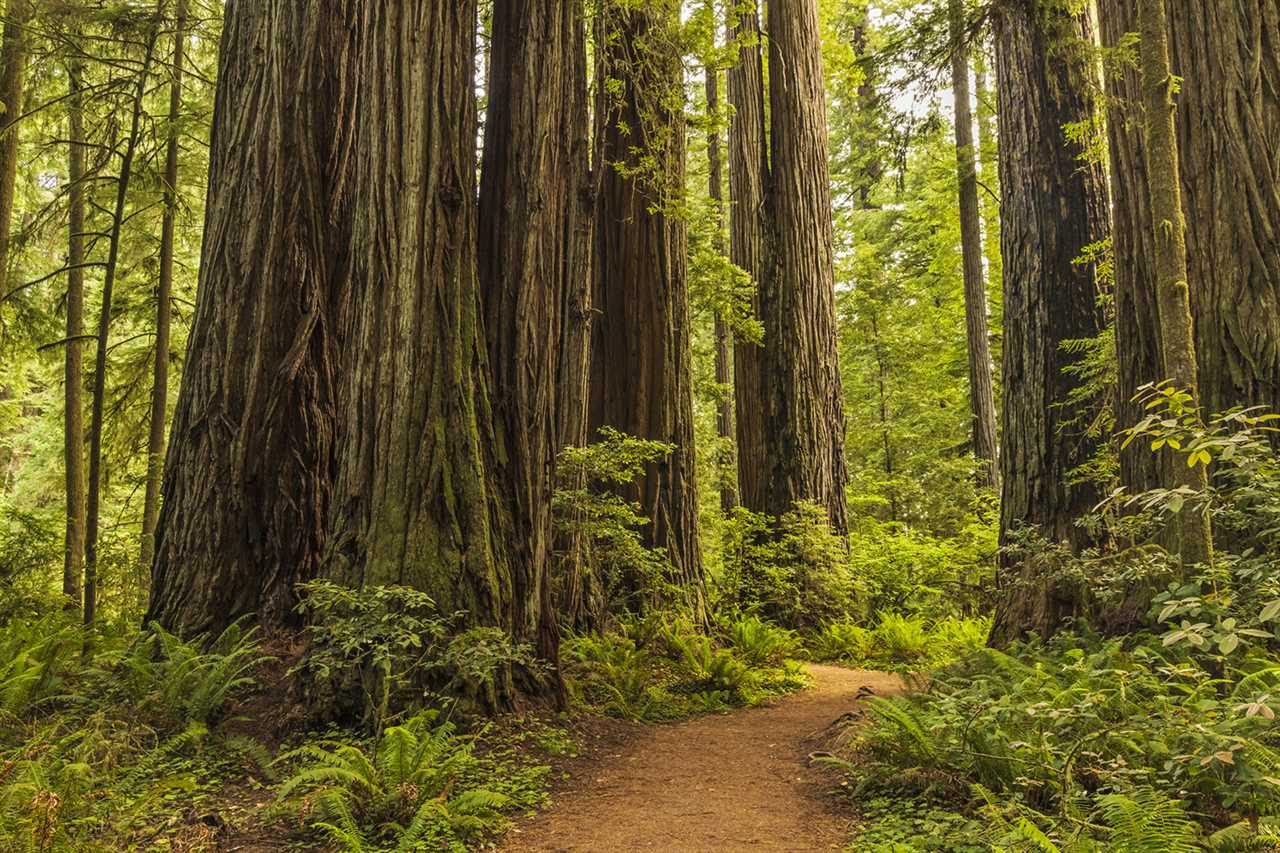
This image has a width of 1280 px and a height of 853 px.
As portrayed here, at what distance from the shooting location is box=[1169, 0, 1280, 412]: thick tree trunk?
4809 mm

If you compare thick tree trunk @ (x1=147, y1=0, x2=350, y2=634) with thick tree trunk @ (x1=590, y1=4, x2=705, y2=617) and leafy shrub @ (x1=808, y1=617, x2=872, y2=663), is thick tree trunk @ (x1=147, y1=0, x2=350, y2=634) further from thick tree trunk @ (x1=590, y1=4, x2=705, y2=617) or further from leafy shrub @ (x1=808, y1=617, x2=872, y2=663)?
leafy shrub @ (x1=808, y1=617, x2=872, y2=663)

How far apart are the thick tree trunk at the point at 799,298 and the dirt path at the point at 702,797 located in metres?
4.31

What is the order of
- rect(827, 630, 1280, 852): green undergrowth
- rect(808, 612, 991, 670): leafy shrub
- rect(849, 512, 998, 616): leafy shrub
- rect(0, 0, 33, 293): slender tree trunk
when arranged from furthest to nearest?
rect(849, 512, 998, 616): leafy shrub, rect(808, 612, 991, 670): leafy shrub, rect(0, 0, 33, 293): slender tree trunk, rect(827, 630, 1280, 852): green undergrowth

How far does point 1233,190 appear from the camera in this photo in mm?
4949

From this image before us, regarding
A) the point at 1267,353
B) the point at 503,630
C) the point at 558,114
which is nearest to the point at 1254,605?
the point at 1267,353

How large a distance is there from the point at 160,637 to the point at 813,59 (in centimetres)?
1029

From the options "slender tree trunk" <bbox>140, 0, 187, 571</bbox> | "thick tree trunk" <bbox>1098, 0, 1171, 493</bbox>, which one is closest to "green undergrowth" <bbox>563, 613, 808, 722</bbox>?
"thick tree trunk" <bbox>1098, 0, 1171, 493</bbox>

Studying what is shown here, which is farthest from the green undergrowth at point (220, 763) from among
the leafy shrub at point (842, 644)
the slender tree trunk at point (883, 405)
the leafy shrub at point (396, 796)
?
the slender tree trunk at point (883, 405)

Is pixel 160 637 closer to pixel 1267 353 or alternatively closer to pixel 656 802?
pixel 656 802

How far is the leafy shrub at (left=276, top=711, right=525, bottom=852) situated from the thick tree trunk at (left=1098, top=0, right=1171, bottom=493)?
4.76 metres

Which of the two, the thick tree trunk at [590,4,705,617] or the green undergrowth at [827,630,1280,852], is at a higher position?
the thick tree trunk at [590,4,705,617]

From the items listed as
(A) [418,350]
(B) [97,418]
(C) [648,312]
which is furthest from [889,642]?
(B) [97,418]

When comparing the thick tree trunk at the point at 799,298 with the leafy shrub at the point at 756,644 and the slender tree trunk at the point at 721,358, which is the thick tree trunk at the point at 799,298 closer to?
the leafy shrub at the point at 756,644

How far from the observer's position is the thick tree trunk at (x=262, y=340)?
6.03 meters
